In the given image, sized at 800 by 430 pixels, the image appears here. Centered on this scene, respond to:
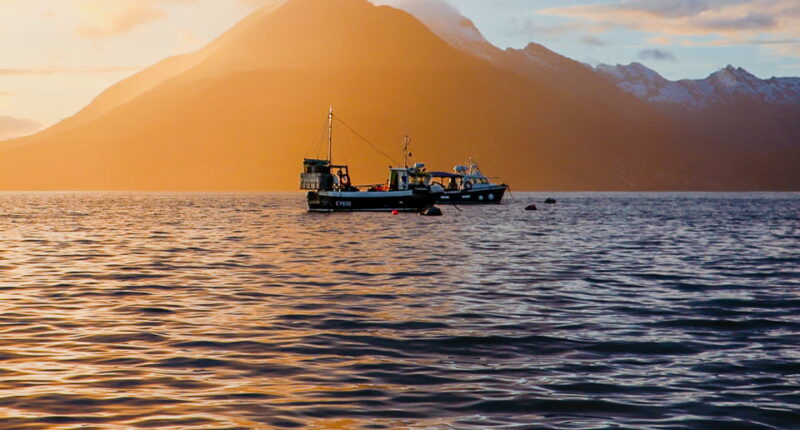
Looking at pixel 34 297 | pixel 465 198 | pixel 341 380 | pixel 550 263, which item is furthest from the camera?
pixel 465 198

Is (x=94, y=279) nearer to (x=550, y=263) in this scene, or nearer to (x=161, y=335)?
(x=161, y=335)

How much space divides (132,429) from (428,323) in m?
8.46

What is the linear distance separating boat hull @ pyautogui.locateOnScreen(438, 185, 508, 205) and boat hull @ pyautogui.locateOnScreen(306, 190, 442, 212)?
28.0m

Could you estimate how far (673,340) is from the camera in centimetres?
1523

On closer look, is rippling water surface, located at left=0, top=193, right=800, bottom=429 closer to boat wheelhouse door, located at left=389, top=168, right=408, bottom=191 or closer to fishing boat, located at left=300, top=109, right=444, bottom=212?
fishing boat, located at left=300, top=109, right=444, bottom=212

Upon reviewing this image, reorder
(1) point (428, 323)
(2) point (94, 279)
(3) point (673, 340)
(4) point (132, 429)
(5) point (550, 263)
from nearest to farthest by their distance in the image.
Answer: (4) point (132, 429) < (3) point (673, 340) < (1) point (428, 323) < (2) point (94, 279) < (5) point (550, 263)

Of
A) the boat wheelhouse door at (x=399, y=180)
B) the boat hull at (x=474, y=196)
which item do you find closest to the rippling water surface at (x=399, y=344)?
the boat wheelhouse door at (x=399, y=180)

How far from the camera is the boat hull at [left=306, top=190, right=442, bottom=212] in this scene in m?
87.3

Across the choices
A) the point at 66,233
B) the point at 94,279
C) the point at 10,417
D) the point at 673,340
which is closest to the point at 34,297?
the point at 94,279

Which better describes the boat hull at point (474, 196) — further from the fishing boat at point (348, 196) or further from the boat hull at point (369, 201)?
the boat hull at point (369, 201)

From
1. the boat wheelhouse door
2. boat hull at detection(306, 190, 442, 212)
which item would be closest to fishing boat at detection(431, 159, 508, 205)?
the boat wheelhouse door

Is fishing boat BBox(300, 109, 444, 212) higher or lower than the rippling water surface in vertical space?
higher

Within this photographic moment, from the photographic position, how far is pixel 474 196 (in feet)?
396

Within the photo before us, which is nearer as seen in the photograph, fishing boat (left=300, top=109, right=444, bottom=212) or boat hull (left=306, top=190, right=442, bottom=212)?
boat hull (left=306, top=190, right=442, bottom=212)
